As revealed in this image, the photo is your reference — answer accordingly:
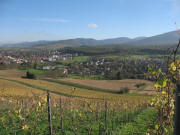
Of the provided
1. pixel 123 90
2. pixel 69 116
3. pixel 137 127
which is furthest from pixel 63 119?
pixel 123 90

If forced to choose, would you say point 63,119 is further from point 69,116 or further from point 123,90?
point 123,90

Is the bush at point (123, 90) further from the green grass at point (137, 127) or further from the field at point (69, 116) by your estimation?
the green grass at point (137, 127)

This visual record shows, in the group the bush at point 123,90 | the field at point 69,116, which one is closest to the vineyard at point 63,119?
the field at point 69,116

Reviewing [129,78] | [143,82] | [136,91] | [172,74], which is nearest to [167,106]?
[172,74]

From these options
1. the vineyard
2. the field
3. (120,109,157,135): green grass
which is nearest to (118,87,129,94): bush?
the field

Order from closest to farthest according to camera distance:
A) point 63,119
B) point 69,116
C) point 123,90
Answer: point 63,119
point 69,116
point 123,90

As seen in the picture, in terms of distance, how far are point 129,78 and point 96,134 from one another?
55419 millimetres

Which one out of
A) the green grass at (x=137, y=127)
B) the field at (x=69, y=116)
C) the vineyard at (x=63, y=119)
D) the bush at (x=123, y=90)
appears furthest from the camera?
the bush at (x=123, y=90)

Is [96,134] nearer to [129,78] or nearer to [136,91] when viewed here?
[136,91]

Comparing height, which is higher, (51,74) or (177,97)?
(177,97)

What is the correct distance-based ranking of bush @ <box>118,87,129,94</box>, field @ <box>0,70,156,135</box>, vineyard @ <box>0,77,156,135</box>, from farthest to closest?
bush @ <box>118,87,129,94</box>, field @ <box>0,70,156,135</box>, vineyard @ <box>0,77,156,135</box>

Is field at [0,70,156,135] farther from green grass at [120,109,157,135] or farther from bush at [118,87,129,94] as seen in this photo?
bush at [118,87,129,94]

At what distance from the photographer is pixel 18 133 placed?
22.0 feet

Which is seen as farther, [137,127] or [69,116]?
[69,116]
